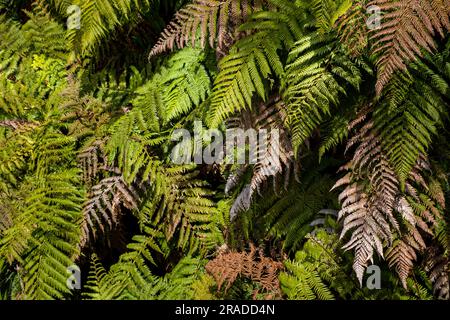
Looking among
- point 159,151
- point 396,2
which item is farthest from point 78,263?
point 396,2

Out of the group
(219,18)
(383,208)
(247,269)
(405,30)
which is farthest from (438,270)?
(219,18)

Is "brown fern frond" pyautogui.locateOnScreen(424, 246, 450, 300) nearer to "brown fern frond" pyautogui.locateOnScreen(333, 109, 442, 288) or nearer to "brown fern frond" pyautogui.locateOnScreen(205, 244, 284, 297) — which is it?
"brown fern frond" pyautogui.locateOnScreen(333, 109, 442, 288)

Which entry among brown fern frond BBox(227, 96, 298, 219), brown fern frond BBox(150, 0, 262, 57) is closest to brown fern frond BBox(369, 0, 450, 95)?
brown fern frond BBox(227, 96, 298, 219)

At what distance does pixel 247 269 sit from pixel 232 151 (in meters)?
0.59

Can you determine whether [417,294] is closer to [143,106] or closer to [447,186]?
[447,186]

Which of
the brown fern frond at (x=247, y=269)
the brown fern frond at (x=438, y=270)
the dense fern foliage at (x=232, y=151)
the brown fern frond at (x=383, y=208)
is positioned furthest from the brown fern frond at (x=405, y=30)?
the brown fern frond at (x=247, y=269)

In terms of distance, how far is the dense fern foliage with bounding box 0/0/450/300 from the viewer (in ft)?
7.48

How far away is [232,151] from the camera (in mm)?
2643

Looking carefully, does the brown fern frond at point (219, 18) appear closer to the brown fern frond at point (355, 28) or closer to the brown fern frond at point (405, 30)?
the brown fern frond at point (355, 28)

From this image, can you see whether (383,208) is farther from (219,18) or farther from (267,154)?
(219,18)

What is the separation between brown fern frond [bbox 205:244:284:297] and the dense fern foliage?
1 centimetres

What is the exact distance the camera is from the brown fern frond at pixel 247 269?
246cm

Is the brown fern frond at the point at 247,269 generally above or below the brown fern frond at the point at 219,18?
below

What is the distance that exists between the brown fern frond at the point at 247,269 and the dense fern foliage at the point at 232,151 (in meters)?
0.01
